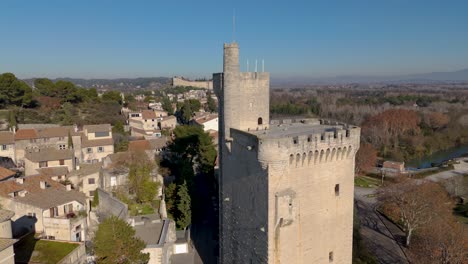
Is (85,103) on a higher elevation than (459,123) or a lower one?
higher

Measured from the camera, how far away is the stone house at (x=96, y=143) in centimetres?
3325

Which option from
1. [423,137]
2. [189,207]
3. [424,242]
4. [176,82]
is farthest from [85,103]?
[176,82]

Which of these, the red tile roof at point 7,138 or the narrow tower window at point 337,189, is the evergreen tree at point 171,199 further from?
the red tile roof at point 7,138

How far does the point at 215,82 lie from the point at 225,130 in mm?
2303

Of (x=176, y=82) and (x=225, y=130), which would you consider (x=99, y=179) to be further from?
(x=176, y=82)

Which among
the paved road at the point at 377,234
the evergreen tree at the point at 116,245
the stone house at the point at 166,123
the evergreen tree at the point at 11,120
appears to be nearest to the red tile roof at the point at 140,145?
the evergreen tree at the point at 11,120

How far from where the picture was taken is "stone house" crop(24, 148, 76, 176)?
28.5 metres

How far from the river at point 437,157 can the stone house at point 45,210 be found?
43.2m

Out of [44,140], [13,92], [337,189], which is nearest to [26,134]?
[44,140]

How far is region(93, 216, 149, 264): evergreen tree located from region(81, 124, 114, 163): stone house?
63.5ft

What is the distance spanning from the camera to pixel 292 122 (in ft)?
58.1

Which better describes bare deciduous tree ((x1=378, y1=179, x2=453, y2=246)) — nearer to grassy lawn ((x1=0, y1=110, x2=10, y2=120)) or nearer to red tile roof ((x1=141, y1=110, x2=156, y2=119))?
red tile roof ((x1=141, y1=110, x2=156, y2=119))

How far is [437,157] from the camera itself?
55.6 m

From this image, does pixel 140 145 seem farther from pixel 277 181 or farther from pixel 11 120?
pixel 277 181
